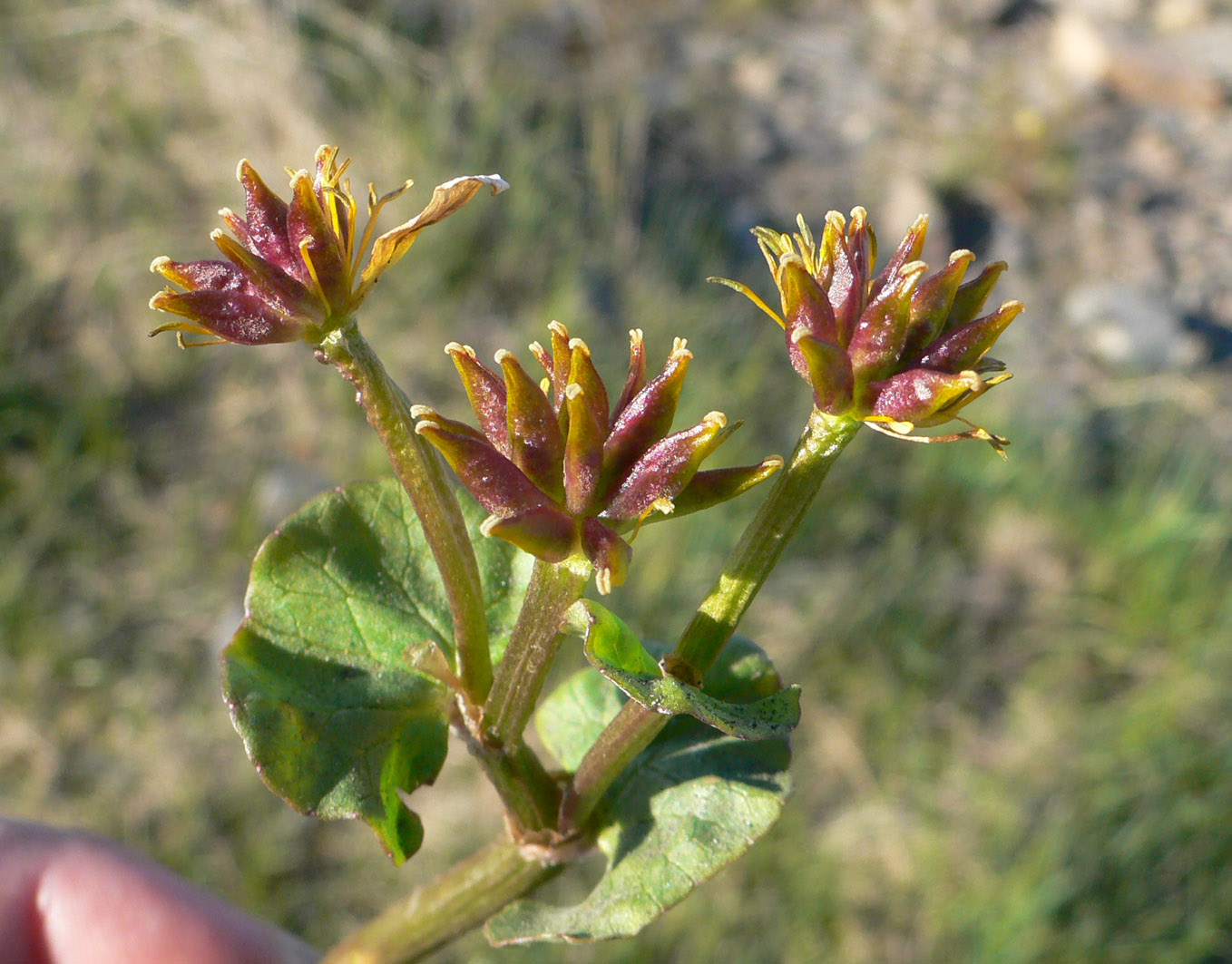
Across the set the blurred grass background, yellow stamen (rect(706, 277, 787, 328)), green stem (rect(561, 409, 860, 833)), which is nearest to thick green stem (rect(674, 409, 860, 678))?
green stem (rect(561, 409, 860, 833))

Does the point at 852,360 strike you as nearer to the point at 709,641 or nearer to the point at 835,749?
the point at 709,641

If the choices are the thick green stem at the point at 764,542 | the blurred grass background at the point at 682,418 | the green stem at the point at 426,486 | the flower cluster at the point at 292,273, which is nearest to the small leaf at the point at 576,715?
the green stem at the point at 426,486

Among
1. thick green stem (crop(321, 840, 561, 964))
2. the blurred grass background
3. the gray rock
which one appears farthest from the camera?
the gray rock

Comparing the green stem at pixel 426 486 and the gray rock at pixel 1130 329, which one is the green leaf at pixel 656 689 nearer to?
the green stem at pixel 426 486

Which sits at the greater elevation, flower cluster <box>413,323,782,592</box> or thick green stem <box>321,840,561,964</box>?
flower cluster <box>413,323,782,592</box>

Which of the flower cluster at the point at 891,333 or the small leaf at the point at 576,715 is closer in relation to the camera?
the flower cluster at the point at 891,333

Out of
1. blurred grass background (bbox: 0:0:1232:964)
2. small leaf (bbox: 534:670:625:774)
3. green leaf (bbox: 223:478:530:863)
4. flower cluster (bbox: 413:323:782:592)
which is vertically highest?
flower cluster (bbox: 413:323:782:592)

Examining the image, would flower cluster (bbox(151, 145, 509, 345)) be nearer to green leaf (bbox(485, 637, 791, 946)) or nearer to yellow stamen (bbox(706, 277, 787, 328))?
yellow stamen (bbox(706, 277, 787, 328))

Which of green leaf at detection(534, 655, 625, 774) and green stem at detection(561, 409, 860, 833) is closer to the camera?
green stem at detection(561, 409, 860, 833)
